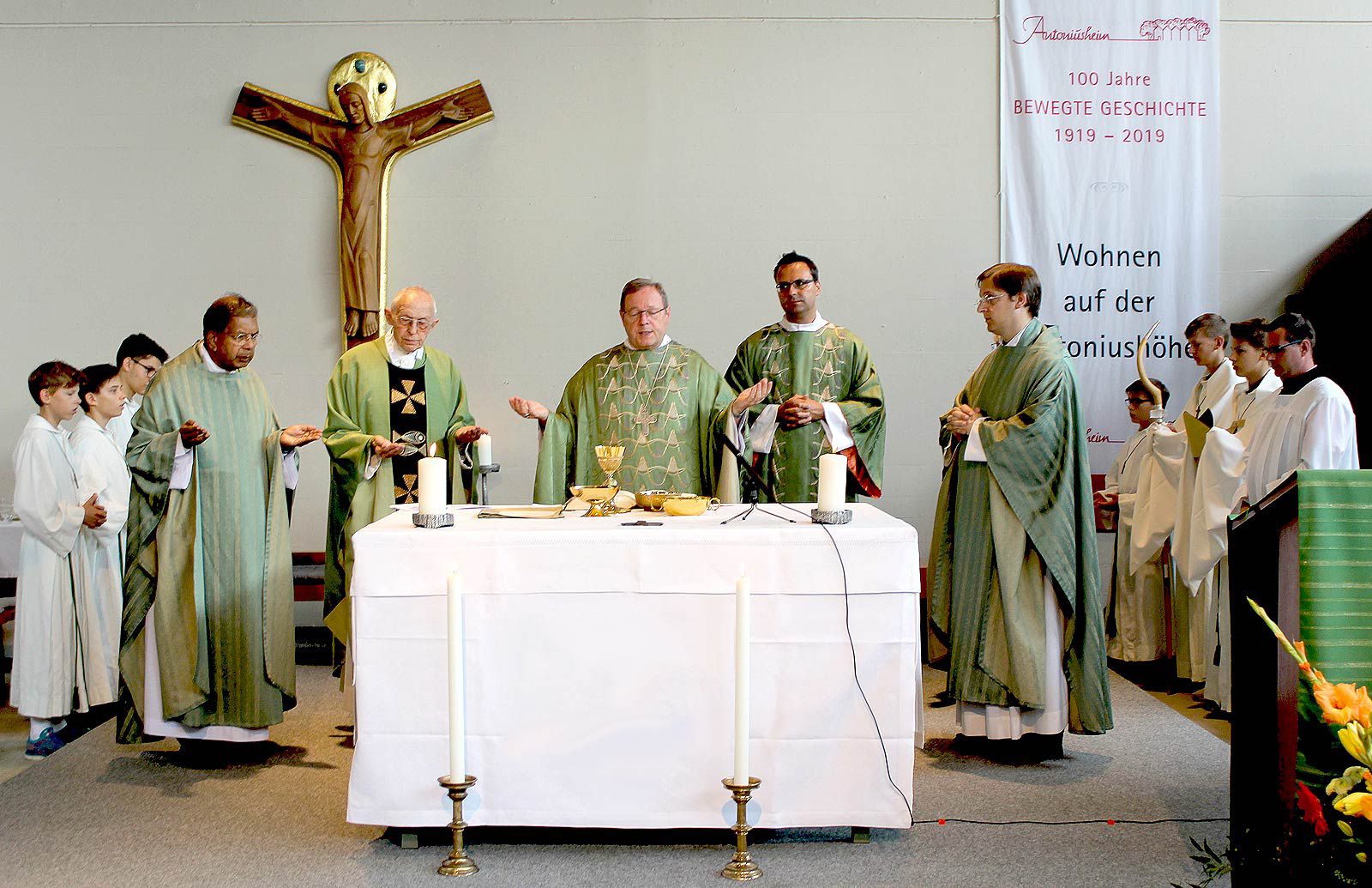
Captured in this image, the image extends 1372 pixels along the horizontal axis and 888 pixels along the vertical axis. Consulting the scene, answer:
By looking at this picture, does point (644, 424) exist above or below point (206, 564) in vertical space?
above

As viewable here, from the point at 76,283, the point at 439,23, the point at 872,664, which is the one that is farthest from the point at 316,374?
the point at 872,664

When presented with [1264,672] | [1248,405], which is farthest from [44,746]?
[1248,405]

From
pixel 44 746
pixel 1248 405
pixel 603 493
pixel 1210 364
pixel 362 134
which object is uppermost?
pixel 362 134

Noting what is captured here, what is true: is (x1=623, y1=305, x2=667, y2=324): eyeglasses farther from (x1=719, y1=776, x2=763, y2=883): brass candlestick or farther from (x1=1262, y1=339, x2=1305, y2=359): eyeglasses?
(x1=1262, y1=339, x2=1305, y2=359): eyeglasses

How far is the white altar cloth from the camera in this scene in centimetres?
345

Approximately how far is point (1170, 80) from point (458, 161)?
423 cm

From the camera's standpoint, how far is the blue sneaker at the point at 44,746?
16.5ft

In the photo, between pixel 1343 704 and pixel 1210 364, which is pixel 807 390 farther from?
pixel 1343 704

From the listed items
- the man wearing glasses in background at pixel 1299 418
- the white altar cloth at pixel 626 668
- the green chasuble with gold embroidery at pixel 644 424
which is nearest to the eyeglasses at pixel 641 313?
the green chasuble with gold embroidery at pixel 644 424

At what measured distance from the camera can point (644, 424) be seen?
4984 millimetres

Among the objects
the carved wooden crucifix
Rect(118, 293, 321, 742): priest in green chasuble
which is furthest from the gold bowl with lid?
the carved wooden crucifix

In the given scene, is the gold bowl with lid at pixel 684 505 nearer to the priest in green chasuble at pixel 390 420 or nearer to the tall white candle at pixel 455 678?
the tall white candle at pixel 455 678

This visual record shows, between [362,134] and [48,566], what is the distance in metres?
3.04

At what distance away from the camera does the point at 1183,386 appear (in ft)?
23.4
